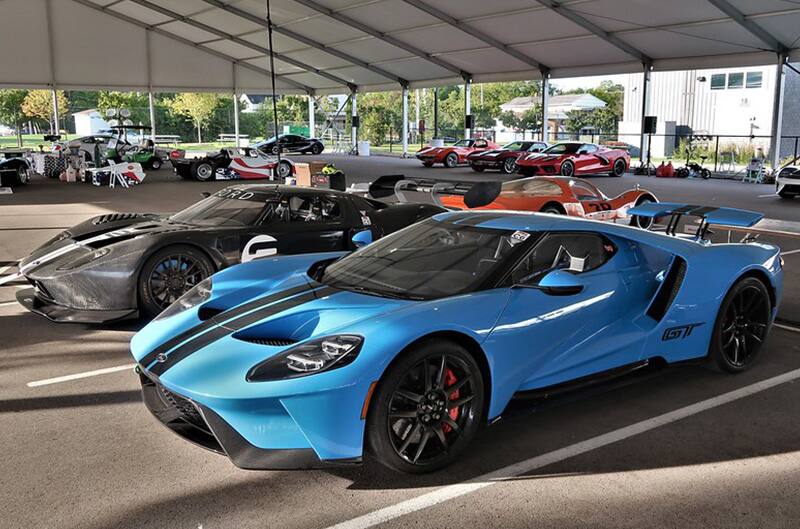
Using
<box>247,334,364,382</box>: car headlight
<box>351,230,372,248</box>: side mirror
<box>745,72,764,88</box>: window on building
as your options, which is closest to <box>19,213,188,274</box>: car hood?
<box>351,230,372,248</box>: side mirror

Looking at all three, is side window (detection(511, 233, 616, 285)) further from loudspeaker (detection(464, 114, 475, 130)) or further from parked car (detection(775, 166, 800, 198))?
loudspeaker (detection(464, 114, 475, 130))

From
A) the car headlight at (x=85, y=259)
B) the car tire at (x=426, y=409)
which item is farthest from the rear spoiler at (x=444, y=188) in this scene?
the car headlight at (x=85, y=259)

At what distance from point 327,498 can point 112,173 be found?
69.8ft

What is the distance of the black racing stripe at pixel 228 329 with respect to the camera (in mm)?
3424

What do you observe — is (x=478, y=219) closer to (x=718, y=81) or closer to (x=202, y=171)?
(x=202, y=171)

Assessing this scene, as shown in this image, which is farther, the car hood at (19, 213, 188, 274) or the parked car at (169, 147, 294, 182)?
the parked car at (169, 147, 294, 182)

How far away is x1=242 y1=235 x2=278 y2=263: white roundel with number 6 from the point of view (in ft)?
21.5

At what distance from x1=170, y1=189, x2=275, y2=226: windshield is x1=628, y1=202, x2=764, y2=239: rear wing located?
3.53m

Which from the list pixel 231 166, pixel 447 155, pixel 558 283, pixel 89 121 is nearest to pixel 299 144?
pixel 447 155

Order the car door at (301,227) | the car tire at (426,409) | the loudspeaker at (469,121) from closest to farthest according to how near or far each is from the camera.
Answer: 1. the car tire at (426,409)
2. the car door at (301,227)
3. the loudspeaker at (469,121)

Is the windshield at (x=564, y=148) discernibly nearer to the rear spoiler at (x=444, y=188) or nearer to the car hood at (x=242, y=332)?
the rear spoiler at (x=444, y=188)

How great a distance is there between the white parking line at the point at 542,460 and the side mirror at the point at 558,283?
84 centimetres

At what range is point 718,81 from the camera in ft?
153

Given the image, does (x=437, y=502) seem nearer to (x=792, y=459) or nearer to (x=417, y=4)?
(x=792, y=459)
